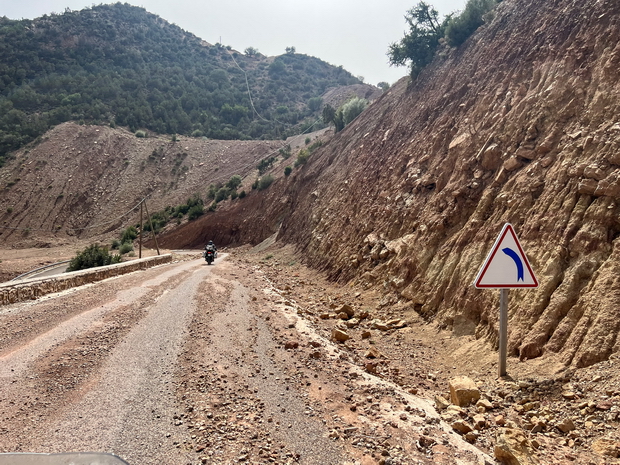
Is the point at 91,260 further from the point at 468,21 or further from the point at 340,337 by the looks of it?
the point at 468,21

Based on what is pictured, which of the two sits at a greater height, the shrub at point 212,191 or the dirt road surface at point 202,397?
the shrub at point 212,191

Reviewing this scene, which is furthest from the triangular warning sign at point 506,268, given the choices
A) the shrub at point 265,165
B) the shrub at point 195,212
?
the shrub at point 265,165

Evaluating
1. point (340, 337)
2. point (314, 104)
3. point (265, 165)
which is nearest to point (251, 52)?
point (314, 104)

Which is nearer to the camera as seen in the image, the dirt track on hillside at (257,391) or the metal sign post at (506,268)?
the dirt track on hillside at (257,391)

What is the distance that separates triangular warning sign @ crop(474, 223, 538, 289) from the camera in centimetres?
475

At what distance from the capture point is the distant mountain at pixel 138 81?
56875 mm

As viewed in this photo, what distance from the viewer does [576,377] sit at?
4.49 metres

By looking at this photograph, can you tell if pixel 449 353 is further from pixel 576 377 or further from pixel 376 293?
pixel 376 293

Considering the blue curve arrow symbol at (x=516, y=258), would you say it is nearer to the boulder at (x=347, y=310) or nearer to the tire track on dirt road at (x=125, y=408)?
the tire track on dirt road at (x=125, y=408)

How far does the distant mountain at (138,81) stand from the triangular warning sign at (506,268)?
58443 mm

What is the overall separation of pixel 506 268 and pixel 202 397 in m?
3.86

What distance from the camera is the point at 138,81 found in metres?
68.1

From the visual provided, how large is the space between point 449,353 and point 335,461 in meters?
4.17

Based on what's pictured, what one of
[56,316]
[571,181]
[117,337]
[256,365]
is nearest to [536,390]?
[256,365]
